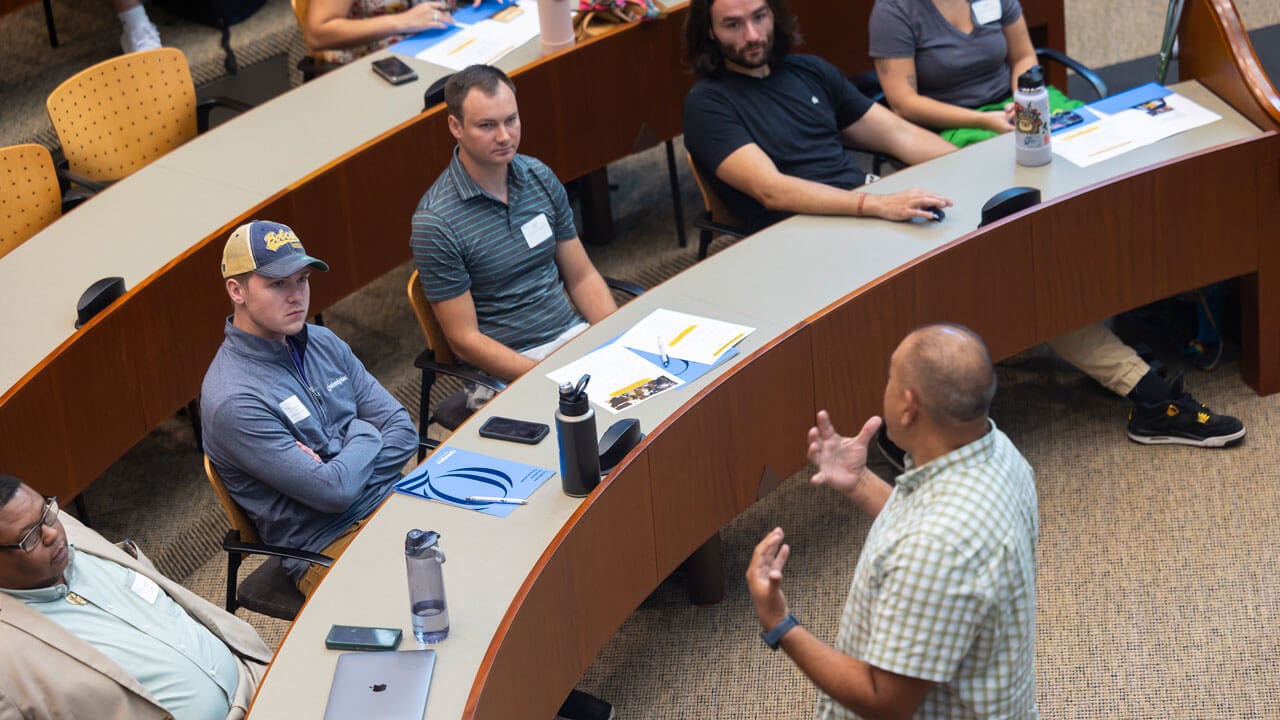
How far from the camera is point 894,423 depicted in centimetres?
200

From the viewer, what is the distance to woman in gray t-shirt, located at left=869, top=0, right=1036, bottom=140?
14.2 feet

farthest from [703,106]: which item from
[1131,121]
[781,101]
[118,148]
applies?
[118,148]

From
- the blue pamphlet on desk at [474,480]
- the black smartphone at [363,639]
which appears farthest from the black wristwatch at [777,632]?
the blue pamphlet on desk at [474,480]

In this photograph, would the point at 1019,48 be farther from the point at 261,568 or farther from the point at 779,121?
the point at 261,568

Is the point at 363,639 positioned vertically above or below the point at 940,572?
below

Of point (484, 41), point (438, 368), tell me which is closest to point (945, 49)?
point (484, 41)

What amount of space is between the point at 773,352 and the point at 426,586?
44.9 inches

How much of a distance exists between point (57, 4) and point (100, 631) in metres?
4.62

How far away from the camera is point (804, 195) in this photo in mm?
3742

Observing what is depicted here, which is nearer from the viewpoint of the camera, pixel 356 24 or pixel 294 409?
pixel 294 409

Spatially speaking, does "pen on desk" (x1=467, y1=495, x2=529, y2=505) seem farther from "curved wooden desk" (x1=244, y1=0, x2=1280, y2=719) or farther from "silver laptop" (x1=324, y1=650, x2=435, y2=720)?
"silver laptop" (x1=324, y1=650, x2=435, y2=720)

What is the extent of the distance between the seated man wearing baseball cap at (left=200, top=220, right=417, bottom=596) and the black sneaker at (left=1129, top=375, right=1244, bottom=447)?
2272 mm

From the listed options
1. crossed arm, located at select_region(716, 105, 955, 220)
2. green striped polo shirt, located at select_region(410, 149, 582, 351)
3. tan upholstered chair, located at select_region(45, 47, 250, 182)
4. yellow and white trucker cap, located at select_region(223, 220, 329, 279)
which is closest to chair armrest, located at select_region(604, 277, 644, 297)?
green striped polo shirt, located at select_region(410, 149, 582, 351)

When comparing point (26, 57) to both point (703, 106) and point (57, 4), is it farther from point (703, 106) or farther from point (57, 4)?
point (703, 106)
